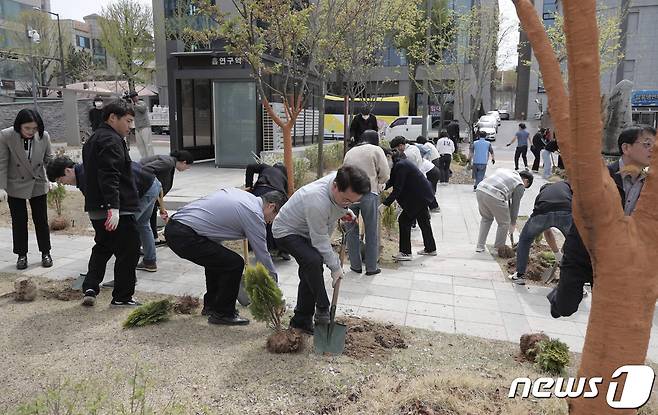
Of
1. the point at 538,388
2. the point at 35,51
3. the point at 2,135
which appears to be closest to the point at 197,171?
the point at 2,135

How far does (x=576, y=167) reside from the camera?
5.81ft

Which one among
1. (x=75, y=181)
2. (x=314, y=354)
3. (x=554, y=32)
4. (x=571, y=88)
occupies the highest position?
(x=554, y=32)

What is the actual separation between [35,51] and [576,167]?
1650 inches

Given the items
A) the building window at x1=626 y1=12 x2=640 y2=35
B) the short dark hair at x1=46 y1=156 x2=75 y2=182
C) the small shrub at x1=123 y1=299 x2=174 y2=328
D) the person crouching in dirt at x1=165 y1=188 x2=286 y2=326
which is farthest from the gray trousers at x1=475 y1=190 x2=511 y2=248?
the building window at x1=626 y1=12 x2=640 y2=35

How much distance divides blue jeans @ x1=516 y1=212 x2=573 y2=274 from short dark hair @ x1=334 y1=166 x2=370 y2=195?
251cm

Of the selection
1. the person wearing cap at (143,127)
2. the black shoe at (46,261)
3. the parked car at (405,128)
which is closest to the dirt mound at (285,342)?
the black shoe at (46,261)

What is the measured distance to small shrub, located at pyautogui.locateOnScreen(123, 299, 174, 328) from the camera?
399 cm

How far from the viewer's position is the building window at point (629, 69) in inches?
1367

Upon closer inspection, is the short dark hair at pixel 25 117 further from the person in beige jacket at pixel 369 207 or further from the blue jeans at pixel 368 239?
the blue jeans at pixel 368 239

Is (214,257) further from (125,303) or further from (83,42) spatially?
(83,42)

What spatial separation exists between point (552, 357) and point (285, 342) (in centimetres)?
180

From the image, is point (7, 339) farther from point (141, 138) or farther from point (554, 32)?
point (554, 32)

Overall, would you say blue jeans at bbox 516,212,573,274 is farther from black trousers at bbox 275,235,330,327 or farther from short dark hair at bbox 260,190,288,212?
short dark hair at bbox 260,190,288,212

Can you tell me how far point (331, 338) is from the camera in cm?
363
